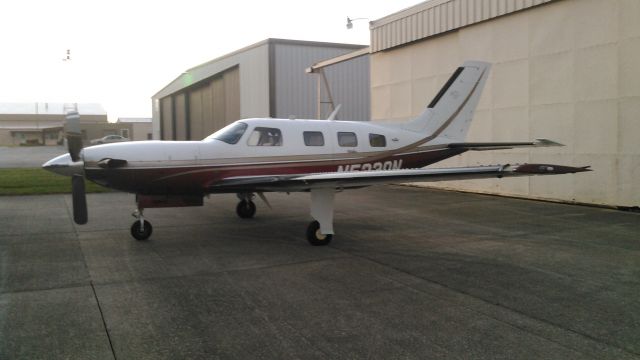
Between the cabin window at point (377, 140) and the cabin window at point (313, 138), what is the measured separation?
1.26 m

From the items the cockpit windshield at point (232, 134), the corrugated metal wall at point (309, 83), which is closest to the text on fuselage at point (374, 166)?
the cockpit windshield at point (232, 134)

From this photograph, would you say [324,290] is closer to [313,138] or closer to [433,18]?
[313,138]

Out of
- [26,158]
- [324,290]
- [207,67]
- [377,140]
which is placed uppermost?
[207,67]

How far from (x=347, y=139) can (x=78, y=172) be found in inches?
204

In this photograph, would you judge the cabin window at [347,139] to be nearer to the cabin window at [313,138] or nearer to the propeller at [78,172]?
the cabin window at [313,138]

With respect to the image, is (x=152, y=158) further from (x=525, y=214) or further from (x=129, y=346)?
(x=525, y=214)

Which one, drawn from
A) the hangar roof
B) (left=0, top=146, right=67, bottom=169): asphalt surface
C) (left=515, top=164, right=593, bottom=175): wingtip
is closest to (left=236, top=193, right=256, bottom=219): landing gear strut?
(left=515, top=164, right=593, bottom=175): wingtip

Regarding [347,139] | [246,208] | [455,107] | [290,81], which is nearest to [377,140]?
[347,139]

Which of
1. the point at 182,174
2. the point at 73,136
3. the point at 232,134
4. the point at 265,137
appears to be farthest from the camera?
the point at 265,137

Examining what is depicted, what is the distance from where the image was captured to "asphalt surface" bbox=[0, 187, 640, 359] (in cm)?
422

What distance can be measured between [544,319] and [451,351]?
132 centimetres

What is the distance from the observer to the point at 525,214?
11664 mm

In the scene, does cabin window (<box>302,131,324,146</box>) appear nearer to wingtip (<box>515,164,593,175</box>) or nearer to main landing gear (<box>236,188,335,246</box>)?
main landing gear (<box>236,188,335,246</box>)

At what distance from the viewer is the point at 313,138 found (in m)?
10.1
